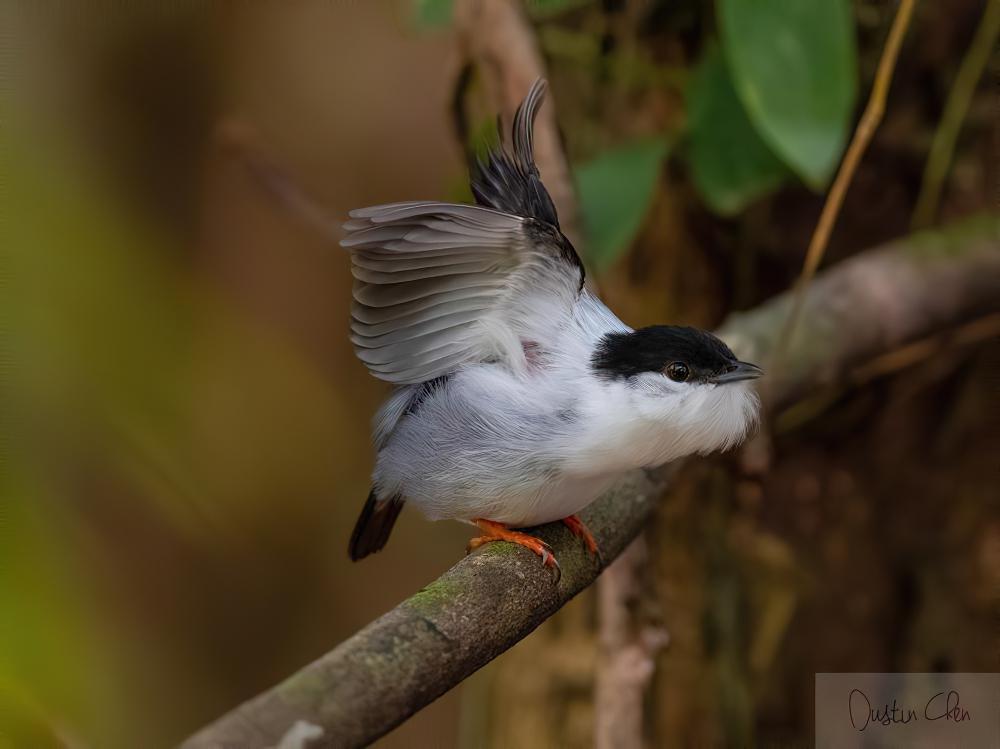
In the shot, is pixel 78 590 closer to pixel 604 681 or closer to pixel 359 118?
pixel 604 681

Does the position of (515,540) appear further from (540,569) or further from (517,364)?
(517,364)

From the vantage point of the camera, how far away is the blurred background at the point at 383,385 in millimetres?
2596

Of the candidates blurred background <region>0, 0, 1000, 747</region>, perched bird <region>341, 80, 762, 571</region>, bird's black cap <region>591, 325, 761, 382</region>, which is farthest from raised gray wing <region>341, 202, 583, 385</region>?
blurred background <region>0, 0, 1000, 747</region>

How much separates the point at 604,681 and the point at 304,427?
69.9 inches

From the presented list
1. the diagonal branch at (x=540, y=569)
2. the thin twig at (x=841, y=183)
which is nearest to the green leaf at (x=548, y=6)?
the thin twig at (x=841, y=183)

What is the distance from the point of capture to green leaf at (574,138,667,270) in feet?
8.54

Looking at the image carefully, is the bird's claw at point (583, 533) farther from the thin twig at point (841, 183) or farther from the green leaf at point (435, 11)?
the green leaf at point (435, 11)

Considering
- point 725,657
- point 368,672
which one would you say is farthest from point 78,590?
point 725,657

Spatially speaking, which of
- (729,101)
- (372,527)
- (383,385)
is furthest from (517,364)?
(383,385)

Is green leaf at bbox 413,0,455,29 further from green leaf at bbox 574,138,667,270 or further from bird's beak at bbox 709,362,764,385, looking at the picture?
bird's beak at bbox 709,362,764,385

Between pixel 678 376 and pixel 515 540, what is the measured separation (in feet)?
1.29

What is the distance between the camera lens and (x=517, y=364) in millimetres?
1871

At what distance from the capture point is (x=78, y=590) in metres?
1.75

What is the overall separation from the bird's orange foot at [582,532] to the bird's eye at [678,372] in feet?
1.19
